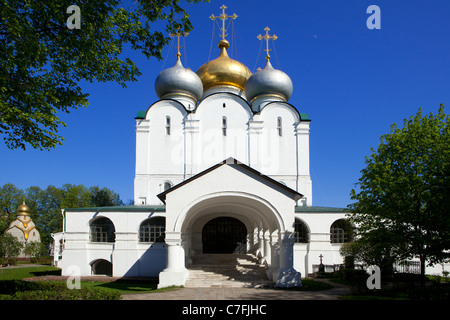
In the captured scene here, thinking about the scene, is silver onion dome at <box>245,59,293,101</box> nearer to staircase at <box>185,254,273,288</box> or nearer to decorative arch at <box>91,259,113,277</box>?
staircase at <box>185,254,273,288</box>

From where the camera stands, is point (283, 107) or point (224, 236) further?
point (283, 107)

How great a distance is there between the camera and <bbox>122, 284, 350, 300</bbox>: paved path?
11.0 metres

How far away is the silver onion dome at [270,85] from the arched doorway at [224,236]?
10168mm

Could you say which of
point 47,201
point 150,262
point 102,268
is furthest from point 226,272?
point 47,201

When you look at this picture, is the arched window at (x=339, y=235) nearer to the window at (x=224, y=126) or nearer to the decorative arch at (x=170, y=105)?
the window at (x=224, y=126)

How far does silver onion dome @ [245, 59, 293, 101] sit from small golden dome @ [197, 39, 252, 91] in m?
1.95

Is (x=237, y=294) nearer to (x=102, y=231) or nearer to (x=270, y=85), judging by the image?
(x=102, y=231)

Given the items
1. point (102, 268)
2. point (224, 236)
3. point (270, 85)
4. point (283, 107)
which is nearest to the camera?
point (102, 268)

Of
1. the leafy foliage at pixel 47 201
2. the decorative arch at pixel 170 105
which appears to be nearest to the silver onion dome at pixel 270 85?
the decorative arch at pixel 170 105

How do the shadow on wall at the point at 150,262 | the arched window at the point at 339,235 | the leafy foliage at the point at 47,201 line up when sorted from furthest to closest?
the leafy foliage at the point at 47,201 < the arched window at the point at 339,235 < the shadow on wall at the point at 150,262

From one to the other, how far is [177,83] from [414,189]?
1853 centimetres

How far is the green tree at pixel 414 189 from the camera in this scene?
36.4 ft

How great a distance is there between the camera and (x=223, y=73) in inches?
1112

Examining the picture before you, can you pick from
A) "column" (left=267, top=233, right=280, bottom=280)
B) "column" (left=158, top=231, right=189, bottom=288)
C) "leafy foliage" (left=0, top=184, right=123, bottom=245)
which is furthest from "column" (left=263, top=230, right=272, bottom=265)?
"leafy foliage" (left=0, top=184, right=123, bottom=245)
